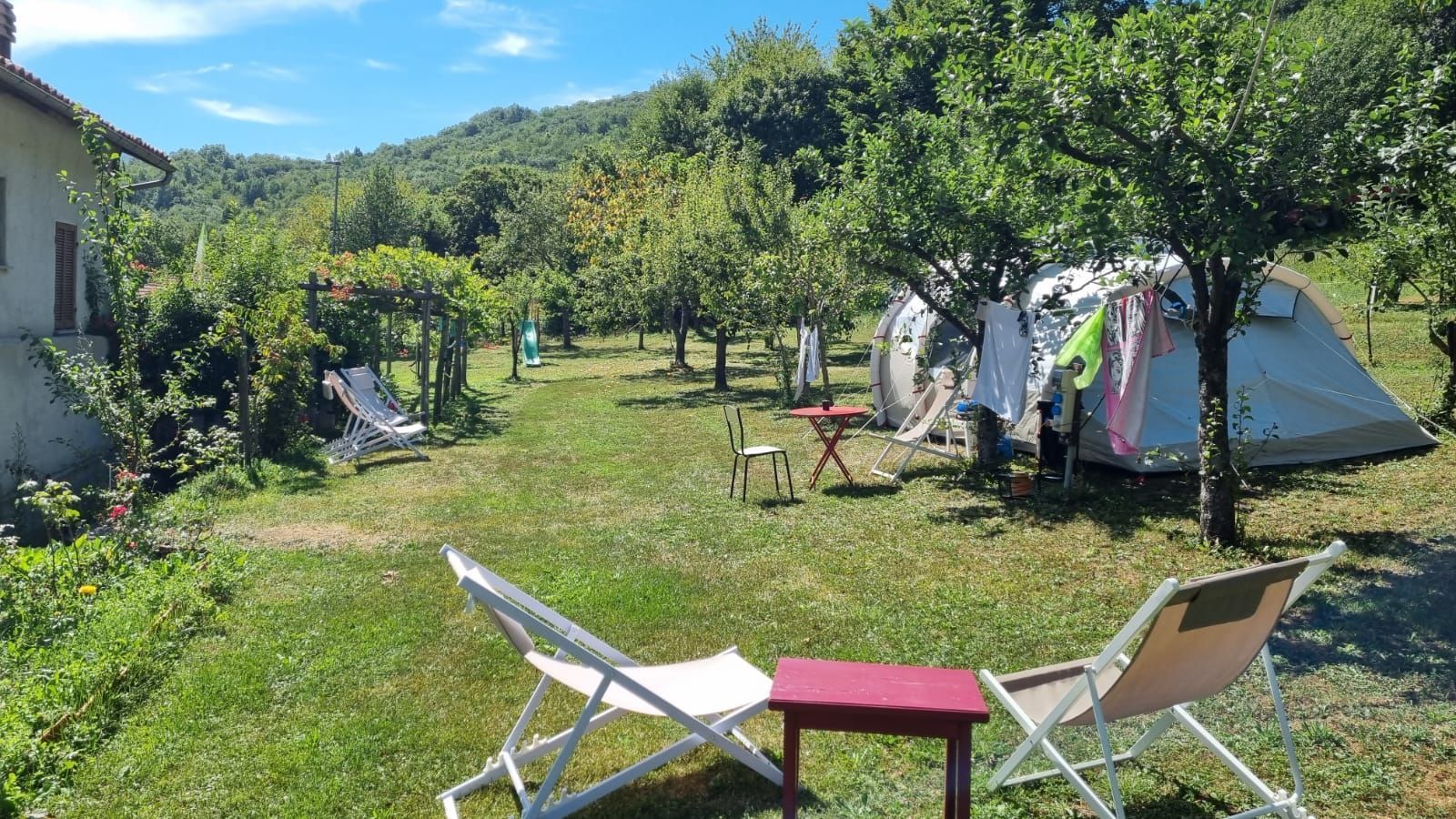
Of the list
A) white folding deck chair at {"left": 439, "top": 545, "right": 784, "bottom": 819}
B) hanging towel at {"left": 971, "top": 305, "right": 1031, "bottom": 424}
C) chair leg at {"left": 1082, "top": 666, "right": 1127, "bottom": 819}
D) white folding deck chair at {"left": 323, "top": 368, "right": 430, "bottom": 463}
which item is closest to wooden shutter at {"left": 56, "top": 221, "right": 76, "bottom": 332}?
white folding deck chair at {"left": 323, "top": 368, "right": 430, "bottom": 463}

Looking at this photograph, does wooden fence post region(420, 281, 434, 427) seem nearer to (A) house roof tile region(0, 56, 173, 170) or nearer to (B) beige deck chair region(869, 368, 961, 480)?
(A) house roof tile region(0, 56, 173, 170)

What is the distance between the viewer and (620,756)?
425cm

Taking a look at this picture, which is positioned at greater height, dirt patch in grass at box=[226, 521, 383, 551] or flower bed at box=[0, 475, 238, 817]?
flower bed at box=[0, 475, 238, 817]

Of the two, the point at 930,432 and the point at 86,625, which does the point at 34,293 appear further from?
the point at 930,432

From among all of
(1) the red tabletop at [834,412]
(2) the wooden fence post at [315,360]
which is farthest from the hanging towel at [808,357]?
(2) the wooden fence post at [315,360]

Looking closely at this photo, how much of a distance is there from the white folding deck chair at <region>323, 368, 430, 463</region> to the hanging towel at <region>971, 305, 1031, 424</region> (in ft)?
23.6

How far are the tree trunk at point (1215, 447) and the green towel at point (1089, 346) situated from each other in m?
1.00

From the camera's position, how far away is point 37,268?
10.9 m

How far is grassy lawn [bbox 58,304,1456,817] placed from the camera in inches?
152

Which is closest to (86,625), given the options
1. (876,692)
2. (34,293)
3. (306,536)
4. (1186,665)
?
(306,536)

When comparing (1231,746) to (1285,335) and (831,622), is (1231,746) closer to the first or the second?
(831,622)

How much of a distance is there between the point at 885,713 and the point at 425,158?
115 m

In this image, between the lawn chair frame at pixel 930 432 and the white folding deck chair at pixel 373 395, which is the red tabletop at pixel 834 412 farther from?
the white folding deck chair at pixel 373 395

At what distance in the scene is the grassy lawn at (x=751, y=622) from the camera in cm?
387
